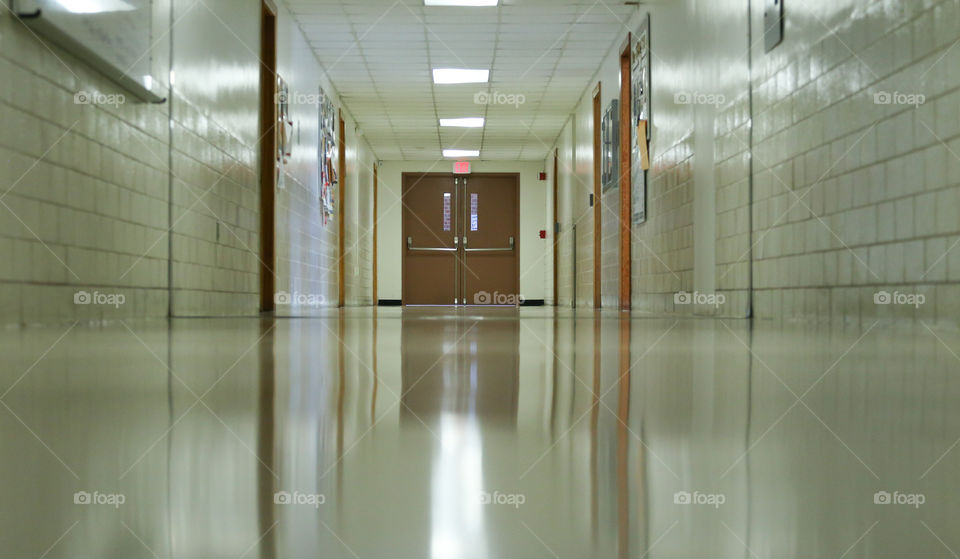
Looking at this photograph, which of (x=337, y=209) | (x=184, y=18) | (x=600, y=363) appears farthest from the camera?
(x=337, y=209)

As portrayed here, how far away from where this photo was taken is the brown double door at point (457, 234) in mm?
17156

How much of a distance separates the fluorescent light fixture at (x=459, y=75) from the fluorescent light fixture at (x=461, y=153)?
17.0ft

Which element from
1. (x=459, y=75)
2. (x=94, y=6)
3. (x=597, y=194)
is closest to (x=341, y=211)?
(x=459, y=75)

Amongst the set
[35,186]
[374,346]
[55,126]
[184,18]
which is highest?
[184,18]

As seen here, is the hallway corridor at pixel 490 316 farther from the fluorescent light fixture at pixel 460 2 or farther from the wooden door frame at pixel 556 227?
the wooden door frame at pixel 556 227

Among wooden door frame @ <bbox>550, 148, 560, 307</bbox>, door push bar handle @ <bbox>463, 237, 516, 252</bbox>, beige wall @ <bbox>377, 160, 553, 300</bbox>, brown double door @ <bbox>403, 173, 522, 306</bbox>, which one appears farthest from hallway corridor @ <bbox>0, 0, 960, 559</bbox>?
Result: door push bar handle @ <bbox>463, 237, 516, 252</bbox>

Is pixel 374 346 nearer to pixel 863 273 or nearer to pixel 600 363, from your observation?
pixel 600 363

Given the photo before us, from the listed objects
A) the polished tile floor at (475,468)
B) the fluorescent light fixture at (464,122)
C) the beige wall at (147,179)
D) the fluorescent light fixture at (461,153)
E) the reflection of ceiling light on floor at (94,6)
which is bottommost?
the polished tile floor at (475,468)

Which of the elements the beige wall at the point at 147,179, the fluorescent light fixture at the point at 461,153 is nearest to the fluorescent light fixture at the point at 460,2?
the beige wall at the point at 147,179

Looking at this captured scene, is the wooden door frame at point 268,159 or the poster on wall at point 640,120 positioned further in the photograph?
the poster on wall at point 640,120

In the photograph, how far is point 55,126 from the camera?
11.9 ft

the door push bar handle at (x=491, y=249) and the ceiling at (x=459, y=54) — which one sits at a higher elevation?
the ceiling at (x=459, y=54)

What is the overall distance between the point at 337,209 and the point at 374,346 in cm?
963

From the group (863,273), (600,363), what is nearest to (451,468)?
(600,363)
